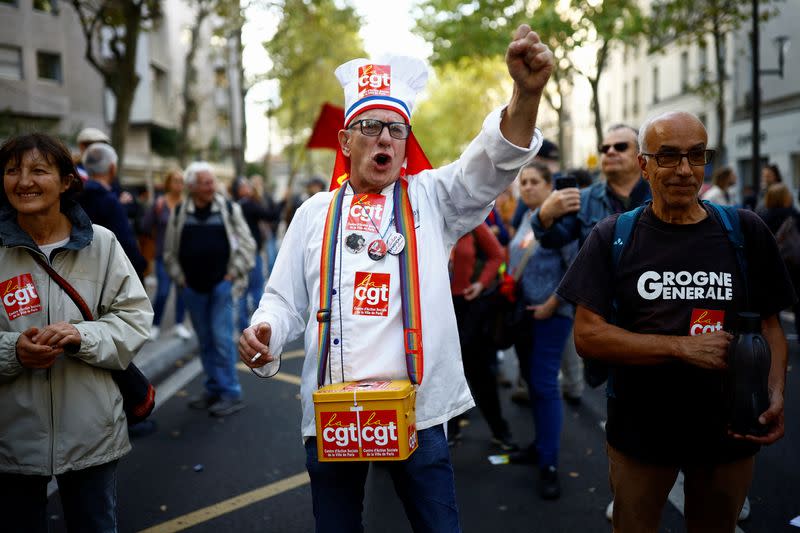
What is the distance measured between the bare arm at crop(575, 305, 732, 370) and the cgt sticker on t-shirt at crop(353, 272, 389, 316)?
681mm

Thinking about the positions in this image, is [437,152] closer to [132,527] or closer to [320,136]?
[320,136]

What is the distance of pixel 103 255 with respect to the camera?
2.95 metres

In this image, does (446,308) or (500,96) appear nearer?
(446,308)

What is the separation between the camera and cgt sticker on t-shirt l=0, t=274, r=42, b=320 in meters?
2.78

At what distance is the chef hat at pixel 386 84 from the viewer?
8.73 ft

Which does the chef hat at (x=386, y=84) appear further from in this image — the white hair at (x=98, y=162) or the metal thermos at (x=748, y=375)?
the white hair at (x=98, y=162)

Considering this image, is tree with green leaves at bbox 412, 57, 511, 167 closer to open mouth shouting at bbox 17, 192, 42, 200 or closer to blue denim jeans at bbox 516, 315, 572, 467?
blue denim jeans at bbox 516, 315, 572, 467

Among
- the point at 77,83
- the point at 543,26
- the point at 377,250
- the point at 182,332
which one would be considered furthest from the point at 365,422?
the point at 77,83

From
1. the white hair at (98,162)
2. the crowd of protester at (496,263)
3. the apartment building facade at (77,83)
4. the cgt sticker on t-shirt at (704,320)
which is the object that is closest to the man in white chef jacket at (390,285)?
the crowd of protester at (496,263)

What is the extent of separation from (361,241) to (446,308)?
38cm

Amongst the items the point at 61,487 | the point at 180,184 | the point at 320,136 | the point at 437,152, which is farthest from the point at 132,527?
the point at 437,152

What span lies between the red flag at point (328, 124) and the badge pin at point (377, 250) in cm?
477

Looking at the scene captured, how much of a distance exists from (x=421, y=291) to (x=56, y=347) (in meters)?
1.32

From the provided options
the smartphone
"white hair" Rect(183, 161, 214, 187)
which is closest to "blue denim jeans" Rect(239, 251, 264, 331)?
"white hair" Rect(183, 161, 214, 187)
